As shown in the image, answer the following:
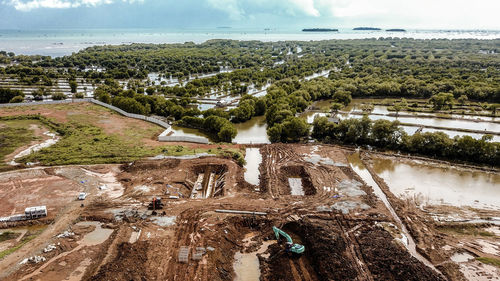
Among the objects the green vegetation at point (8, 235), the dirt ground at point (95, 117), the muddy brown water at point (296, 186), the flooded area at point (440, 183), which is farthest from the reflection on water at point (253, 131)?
the green vegetation at point (8, 235)

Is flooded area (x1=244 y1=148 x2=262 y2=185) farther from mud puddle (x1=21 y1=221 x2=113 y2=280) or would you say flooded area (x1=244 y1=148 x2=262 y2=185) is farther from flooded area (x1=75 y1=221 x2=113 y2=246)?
Result: mud puddle (x1=21 y1=221 x2=113 y2=280)

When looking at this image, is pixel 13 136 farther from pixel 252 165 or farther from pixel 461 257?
pixel 461 257

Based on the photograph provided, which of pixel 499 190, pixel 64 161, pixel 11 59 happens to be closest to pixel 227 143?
pixel 64 161

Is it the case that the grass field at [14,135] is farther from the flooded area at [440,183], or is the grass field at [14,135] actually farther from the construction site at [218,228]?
the flooded area at [440,183]

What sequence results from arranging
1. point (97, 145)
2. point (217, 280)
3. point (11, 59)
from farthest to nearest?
point (11, 59) → point (97, 145) → point (217, 280)

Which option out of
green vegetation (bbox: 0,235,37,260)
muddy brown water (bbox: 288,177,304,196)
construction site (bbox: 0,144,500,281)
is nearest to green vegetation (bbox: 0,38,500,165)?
construction site (bbox: 0,144,500,281)

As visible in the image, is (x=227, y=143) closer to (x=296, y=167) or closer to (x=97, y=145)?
(x=296, y=167)

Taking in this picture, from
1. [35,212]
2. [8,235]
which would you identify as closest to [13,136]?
[35,212]
